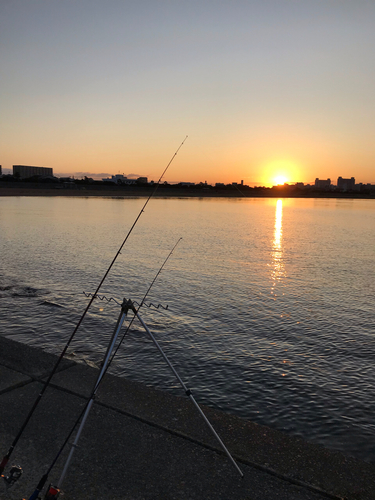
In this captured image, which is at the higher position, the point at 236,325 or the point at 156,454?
the point at 156,454

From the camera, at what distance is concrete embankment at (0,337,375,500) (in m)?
3.50

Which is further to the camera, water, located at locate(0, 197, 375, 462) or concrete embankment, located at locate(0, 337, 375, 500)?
water, located at locate(0, 197, 375, 462)

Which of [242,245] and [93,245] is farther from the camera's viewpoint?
[242,245]

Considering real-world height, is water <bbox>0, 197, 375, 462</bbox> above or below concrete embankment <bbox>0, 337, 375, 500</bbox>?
below

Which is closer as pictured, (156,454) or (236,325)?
(156,454)

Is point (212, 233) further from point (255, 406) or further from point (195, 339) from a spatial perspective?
point (255, 406)

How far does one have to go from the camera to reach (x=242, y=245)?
2498 centimetres

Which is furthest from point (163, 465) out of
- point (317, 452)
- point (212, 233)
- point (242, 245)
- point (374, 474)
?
point (212, 233)

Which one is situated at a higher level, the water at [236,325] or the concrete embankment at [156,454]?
the concrete embankment at [156,454]

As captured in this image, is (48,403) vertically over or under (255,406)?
over

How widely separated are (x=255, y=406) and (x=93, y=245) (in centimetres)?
1717

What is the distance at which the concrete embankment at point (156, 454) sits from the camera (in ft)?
11.5

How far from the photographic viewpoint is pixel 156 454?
3.92m

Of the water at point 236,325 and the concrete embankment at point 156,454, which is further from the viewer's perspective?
the water at point 236,325
